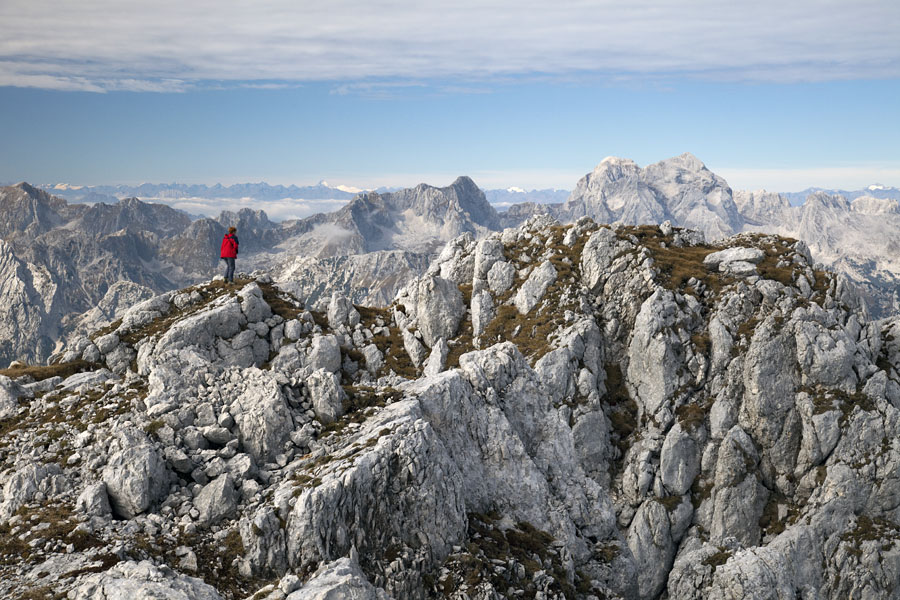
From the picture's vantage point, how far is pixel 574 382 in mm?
74000

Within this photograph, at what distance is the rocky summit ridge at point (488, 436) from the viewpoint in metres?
21.3

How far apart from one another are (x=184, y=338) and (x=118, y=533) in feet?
115

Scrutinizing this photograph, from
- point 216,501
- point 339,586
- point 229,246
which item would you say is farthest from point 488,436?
point 229,246

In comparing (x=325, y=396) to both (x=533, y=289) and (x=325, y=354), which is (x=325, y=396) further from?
(x=533, y=289)

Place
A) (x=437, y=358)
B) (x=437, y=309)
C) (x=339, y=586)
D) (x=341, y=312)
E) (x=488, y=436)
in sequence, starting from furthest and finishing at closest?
(x=437, y=309) < (x=341, y=312) < (x=437, y=358) < (x=488, y=436) < (x=339, y=586)

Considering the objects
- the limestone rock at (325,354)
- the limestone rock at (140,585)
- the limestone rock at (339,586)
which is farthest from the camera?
the limestone rock at (325,354)

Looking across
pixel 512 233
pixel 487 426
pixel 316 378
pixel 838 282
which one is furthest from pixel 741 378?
pixel 316 378

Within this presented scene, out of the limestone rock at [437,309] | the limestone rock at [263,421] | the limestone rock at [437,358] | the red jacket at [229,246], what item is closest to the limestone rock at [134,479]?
the limestone rock at [263,421]

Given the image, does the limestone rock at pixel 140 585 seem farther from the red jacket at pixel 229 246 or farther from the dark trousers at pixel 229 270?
the dark trousers at pixel 229 270

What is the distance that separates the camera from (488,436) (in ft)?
99.5

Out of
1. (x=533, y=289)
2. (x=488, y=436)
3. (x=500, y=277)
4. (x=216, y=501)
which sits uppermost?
(x=500, y=277)

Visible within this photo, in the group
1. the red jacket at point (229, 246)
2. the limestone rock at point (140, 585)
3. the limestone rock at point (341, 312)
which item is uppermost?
the red jacket at point (229, 246)

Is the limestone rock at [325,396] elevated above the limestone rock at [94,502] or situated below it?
above

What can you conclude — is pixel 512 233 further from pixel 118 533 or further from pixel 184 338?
pixel 118 533
